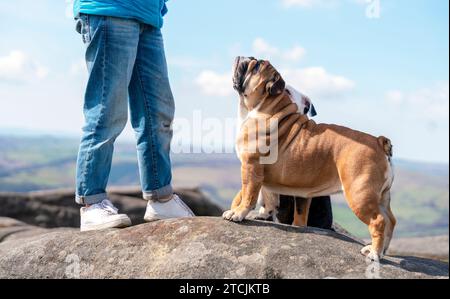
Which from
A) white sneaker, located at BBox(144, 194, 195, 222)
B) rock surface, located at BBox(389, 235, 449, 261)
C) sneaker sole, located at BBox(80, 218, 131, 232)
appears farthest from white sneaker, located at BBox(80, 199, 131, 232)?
rock surface, located at BBox(389, 235, 449, 261)

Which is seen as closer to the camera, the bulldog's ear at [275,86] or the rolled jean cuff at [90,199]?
the bulldog's ear at [275,86]

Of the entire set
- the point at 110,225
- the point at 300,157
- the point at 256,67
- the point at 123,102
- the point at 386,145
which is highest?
the point at 256,67

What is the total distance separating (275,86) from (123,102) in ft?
4.44

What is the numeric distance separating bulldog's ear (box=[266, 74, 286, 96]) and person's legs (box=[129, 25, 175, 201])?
1.17m

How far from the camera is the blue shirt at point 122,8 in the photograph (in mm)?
4836

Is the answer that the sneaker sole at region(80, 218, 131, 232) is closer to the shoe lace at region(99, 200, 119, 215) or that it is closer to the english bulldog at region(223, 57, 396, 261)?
the shoe lace at region(99, 200, 119, 215)

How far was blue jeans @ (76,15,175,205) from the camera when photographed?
16.0ft

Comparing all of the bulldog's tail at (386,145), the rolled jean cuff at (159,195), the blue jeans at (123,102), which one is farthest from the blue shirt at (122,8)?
the bulldog's tail at (386,145)

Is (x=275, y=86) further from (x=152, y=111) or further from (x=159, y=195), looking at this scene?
(x=159, y=195)

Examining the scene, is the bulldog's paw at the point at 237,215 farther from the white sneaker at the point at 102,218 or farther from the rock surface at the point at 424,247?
the rock surface at the point at 424,247

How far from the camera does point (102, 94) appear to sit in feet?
16.1

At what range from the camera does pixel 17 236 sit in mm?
8289

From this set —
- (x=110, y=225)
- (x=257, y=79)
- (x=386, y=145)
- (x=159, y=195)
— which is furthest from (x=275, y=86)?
(x=110, y=225)
